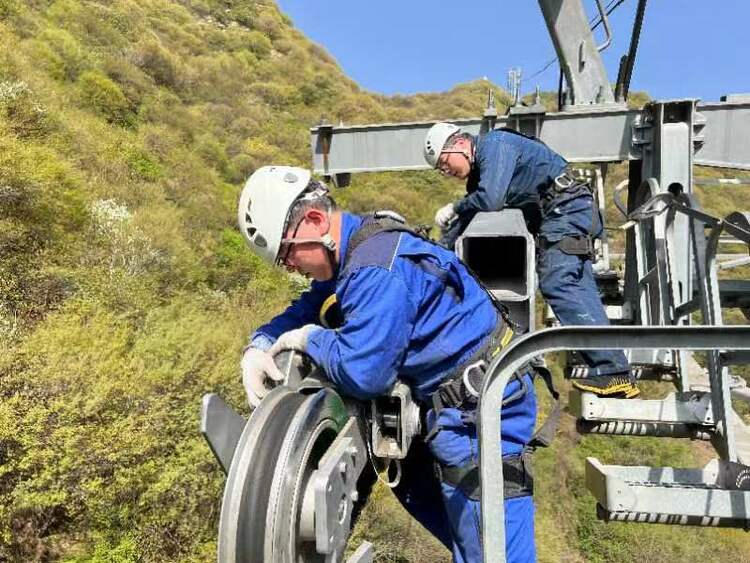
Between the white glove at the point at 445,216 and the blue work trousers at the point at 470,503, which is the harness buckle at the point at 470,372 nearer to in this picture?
the blue work trousers at the point at 470,503

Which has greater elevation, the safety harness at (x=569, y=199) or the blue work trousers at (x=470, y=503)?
the safety harness at (x=569, y=199)

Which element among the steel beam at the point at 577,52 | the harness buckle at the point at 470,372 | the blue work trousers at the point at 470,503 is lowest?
the blue work trousers at the point at 470,503

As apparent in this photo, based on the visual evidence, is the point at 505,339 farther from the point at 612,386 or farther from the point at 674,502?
the point at 612,386

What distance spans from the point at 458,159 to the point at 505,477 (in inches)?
89.8

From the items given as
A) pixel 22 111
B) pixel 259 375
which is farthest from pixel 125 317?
pixel 22 111

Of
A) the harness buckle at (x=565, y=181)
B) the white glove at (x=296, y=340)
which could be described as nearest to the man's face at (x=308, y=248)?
the white glove at (x=296, y=340)

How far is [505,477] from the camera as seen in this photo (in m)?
2.12

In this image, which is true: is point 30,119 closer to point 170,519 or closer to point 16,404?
point 16,404

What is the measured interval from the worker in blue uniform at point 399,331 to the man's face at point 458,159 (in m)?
1.70

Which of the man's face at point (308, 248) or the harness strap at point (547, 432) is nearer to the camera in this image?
the man's face at point (308, 248)

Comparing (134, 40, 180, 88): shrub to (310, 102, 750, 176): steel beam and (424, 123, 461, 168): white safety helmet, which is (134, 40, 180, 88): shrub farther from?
(424, 123, 461, 168): white safety helmet

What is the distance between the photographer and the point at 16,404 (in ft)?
12.5

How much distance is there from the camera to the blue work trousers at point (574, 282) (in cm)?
338

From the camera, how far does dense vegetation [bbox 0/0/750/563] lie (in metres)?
3.84
